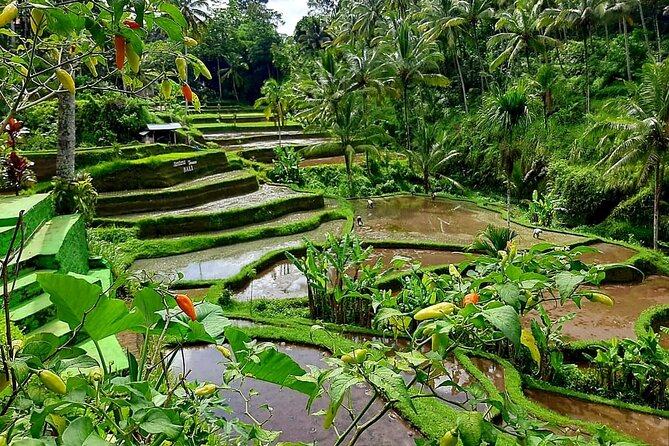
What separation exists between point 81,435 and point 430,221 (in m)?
11.6

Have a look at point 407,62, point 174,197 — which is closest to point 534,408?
point 174,197

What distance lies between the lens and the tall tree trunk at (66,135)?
19.1ft

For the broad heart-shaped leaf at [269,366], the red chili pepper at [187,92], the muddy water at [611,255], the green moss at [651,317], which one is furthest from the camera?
the muddy water at [611,255]

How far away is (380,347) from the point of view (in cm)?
110

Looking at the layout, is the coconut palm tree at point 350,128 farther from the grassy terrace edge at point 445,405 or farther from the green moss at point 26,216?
the green moss at point 26,216

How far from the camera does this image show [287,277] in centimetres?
795

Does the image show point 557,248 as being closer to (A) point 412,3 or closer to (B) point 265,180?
(B) point 265,180

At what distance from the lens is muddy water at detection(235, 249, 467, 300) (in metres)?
7.23

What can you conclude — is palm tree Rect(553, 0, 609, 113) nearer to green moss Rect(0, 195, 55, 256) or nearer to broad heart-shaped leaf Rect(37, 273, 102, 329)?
green moss Rect(0, 195, 55, 256)

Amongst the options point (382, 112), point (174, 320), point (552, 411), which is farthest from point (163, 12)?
point (382, 112)

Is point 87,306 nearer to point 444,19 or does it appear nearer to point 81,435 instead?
point 81,435

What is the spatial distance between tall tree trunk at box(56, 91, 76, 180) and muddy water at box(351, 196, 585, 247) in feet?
19.5

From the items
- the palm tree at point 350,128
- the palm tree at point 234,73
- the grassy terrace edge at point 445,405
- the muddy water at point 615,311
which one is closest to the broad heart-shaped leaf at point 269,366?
the grassy terrace edge at point 445,405

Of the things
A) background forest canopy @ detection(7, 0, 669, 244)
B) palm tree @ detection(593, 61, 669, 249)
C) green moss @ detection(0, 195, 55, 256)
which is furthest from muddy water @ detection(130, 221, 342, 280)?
palm tree @ detection(593, 61, 669, 249)
